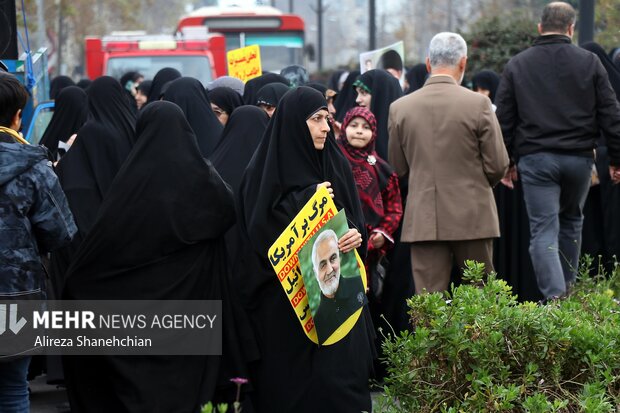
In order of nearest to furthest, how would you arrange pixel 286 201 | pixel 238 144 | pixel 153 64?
pixel 286 201 < pixel 238 144 < pixel 153 64

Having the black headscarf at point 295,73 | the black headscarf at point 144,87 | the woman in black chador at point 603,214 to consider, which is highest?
the black headscarf at point 295,73

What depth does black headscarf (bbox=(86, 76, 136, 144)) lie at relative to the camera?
7.57 m

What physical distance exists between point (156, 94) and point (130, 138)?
277 cm

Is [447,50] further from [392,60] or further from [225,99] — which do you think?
[392,60]

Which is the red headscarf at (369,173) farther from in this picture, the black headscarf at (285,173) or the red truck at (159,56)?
the red truck at (159,56)

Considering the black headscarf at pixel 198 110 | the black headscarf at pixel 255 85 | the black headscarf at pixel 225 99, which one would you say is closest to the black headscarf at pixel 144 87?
the black headscarf at pixel 255 85

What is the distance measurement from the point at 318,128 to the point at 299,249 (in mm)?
712

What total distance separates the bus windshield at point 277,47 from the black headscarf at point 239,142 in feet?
44.2

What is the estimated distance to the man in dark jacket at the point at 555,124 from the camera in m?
7.55

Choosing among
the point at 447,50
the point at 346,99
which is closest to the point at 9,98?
the point at 447,50

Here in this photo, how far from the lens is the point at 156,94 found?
1036cm

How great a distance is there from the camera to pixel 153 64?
17.2m

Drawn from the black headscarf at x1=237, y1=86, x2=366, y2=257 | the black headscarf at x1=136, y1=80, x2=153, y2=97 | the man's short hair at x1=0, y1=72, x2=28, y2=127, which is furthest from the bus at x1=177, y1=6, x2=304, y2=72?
the man's short hair at x1=0, y1=72, x2=28, y2=127

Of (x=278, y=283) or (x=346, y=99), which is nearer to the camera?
(x=278, y=283)
